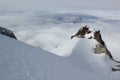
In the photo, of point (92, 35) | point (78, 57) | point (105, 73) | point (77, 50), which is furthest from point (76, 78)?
point (92, 35)

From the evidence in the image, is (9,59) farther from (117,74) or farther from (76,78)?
(117,74)

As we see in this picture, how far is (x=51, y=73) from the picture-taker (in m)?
19.6

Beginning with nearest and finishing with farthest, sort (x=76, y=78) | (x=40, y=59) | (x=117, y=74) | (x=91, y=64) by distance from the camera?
1. (x=76, y=78)
2. (x=40, y=59)
3. (x=117, y=74)
4. (x=91, y=64)

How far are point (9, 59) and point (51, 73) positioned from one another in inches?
141

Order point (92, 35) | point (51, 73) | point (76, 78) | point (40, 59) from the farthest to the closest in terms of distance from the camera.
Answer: point (92, 35)
point (40, 59)
point (76, 78)
point (51, 73)

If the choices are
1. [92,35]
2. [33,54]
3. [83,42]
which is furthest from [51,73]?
[92,35]

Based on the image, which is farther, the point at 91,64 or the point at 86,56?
the point at 86,56

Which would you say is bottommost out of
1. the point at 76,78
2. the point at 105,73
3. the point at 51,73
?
the point at 105,73

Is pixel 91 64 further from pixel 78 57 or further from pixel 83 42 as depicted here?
pixel 83 42

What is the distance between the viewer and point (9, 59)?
19.6 m

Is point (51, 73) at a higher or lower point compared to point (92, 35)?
higher

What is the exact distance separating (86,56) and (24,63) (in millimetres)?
18882

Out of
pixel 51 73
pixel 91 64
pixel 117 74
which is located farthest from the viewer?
pixel 91 64

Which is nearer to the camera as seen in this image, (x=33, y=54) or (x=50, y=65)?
(x=50, y=65)
